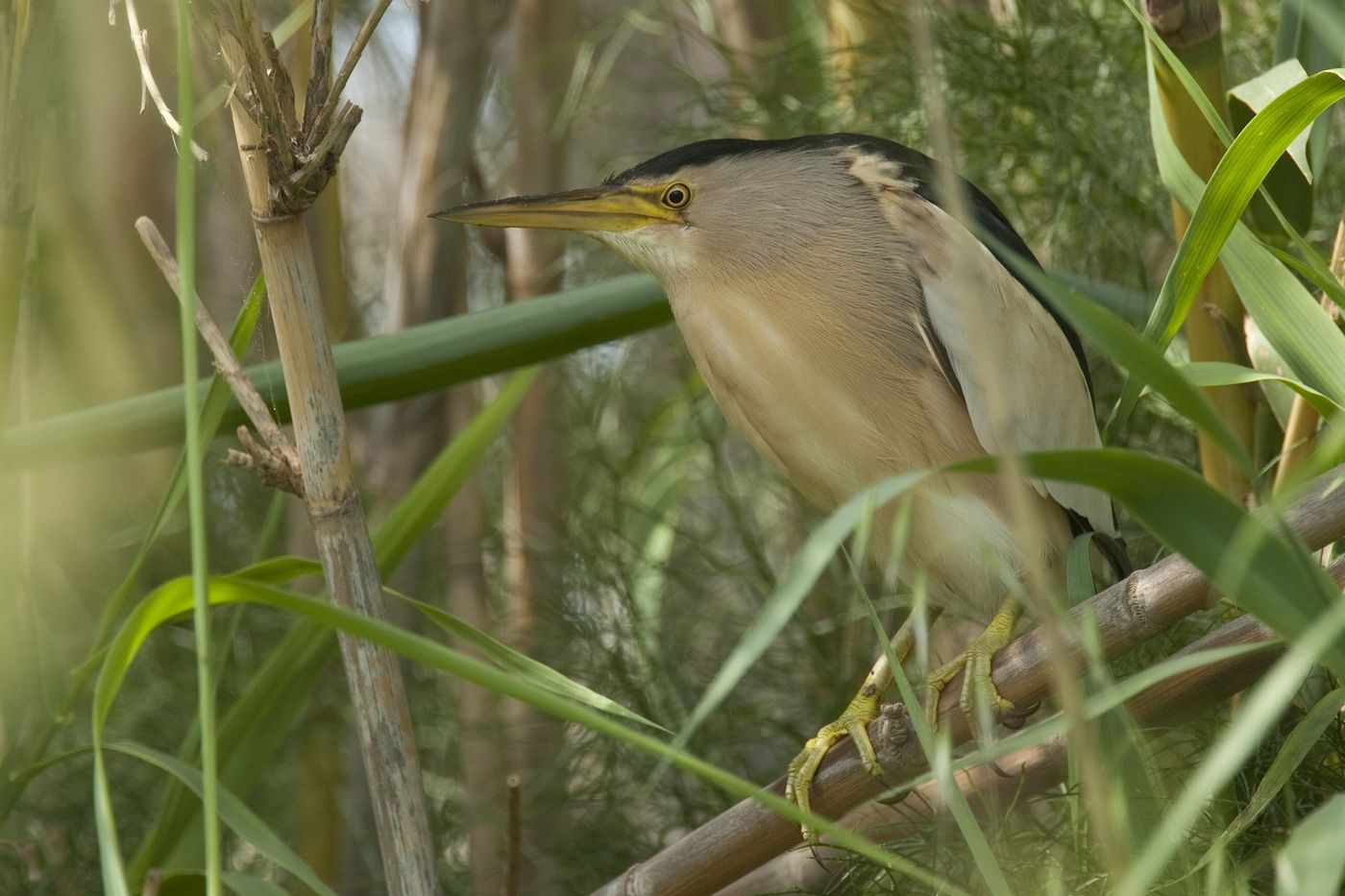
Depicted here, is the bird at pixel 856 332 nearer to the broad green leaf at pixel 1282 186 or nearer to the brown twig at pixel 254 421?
the broad green leaf at pixel 1282 186

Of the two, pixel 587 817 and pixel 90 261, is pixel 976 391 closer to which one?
pixel 587 817

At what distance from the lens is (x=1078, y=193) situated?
141 cm

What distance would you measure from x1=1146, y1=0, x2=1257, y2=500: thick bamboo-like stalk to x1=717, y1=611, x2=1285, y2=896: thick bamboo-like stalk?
24cm

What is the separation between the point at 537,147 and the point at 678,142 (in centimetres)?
19

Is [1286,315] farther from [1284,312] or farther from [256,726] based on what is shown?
[256,726]

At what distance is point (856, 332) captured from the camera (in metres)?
1.12

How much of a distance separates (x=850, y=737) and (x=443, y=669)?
60 centimetres

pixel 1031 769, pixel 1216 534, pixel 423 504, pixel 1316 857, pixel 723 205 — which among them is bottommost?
pixel 1031 769

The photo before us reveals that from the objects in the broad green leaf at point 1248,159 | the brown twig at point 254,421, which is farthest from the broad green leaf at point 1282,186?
the brown twig at point 254,421

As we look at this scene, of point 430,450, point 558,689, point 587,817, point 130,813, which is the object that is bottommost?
point 587,817

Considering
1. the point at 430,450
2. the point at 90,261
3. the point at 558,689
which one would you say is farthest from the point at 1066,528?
the point at 90,261

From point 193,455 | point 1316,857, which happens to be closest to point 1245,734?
point 1316,857

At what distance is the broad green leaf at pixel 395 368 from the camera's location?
861 mm

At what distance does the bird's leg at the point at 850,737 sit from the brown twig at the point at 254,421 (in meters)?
0.41
